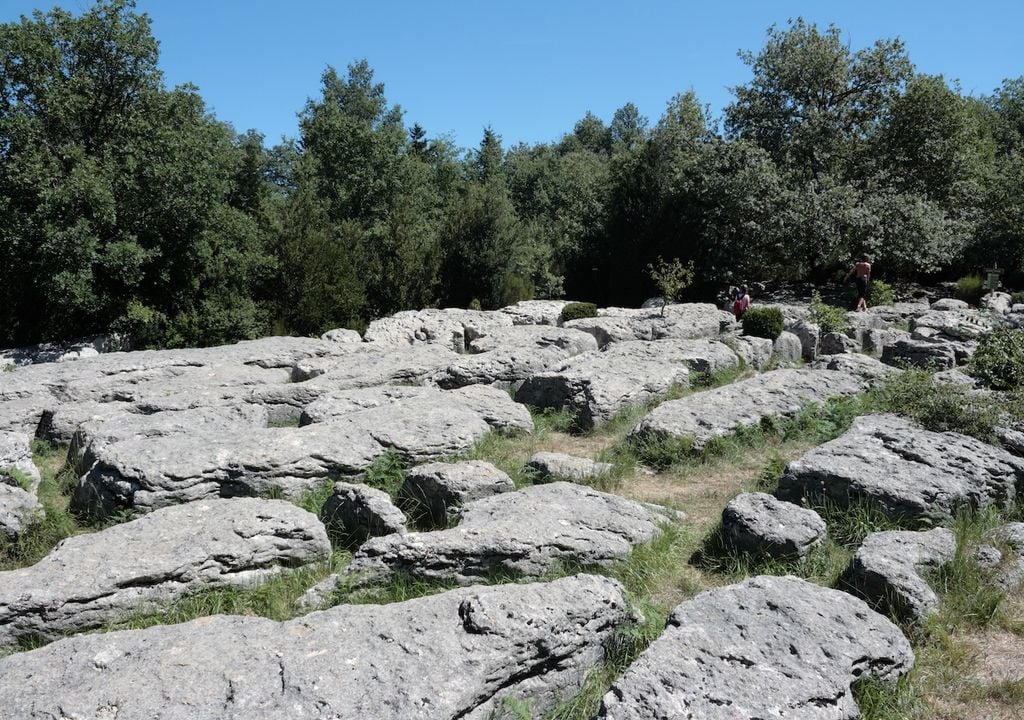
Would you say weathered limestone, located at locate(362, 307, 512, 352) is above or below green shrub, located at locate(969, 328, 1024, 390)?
below

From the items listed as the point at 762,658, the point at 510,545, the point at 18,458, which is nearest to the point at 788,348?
the point at 510,545

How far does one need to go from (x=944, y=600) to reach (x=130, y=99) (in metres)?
19.8

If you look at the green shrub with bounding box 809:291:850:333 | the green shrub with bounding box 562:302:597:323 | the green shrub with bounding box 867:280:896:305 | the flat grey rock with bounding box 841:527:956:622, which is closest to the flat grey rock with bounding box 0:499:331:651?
the flat grey rock with bounding box 841:527:956:622

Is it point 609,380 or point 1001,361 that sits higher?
point 1001,361

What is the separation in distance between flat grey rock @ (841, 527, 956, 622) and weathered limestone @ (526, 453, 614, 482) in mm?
3024

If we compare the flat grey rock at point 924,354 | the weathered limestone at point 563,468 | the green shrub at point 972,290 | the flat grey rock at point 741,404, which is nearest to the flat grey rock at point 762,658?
the weathered limestone at point 563,468

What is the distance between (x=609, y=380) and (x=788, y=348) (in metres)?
6.39

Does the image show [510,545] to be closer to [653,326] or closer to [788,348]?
[788,348]

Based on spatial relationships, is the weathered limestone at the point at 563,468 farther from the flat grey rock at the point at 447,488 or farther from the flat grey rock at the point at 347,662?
the flat grey rock at the point at 347,662

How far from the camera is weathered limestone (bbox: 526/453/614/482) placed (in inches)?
327

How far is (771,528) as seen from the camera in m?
6.29

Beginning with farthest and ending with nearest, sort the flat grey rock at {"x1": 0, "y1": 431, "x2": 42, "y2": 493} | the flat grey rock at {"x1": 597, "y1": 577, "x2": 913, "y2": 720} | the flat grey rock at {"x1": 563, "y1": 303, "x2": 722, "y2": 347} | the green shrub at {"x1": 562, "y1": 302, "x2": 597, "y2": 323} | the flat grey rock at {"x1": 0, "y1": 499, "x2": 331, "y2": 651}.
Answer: the green shrub at {"x1": 562, "y1": 302, "x2": 597, "y2": 323}, the flat grey rock at {"x1": 563, "y1": 303, "x2": 722, "y2": 347}, the flat grey rock at {"x1": 0, "y1": 431, "x2": 42, "y2": 493}, the flat grey rock at {"x1": 0, "y1": 499, "x2": 331, "y2": 651}, the flat grey rock at {"x1": 597, "y1": 577, "x2": 913, "y2": 720}

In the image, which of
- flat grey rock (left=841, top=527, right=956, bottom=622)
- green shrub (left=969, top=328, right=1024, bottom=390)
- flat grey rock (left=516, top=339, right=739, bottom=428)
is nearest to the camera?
flat grey rock (left=841, top=527, right=956, bottom=622)

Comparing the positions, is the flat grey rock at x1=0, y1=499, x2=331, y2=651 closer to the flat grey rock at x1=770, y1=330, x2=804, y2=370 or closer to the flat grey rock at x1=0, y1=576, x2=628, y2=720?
the flat grey rock at x1=0, y1=576, x2=628, y2=720
